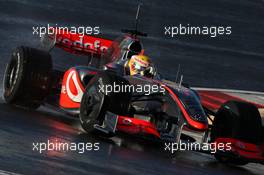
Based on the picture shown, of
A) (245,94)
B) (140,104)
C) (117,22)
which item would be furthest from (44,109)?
(117,22)

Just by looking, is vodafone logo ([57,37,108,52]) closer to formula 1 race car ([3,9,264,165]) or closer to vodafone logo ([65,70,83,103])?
formula 1 race car ([3,9,264,165])

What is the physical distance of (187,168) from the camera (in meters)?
12.0

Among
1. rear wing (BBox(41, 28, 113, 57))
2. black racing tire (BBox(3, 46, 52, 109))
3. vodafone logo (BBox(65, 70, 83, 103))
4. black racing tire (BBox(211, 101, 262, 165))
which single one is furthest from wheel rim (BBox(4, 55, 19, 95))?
black racing tire (BBox(211, 101, 262, 165))

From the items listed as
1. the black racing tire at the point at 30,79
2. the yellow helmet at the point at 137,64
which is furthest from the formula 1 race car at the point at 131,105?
the yellow helmet at the point at 137,64

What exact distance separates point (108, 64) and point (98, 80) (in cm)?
196

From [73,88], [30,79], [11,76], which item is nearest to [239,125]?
[73,88]

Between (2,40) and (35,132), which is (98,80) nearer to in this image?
(35,132)

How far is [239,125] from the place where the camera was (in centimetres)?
1285

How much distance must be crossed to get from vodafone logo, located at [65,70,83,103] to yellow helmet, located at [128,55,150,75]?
3.04 feet

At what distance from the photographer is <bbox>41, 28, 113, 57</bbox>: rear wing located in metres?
17.2

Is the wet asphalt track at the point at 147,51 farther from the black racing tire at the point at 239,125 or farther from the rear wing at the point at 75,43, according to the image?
the rear wing at the point at 75,43

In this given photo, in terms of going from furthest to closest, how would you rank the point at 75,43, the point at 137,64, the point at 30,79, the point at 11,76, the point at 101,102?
the point at 75,43 < the point at 11,76 < the point at 30,79 < the point at 137,64 < the point at 101,102

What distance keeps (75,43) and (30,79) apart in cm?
268

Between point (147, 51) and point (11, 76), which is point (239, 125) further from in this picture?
point (147, 51)
